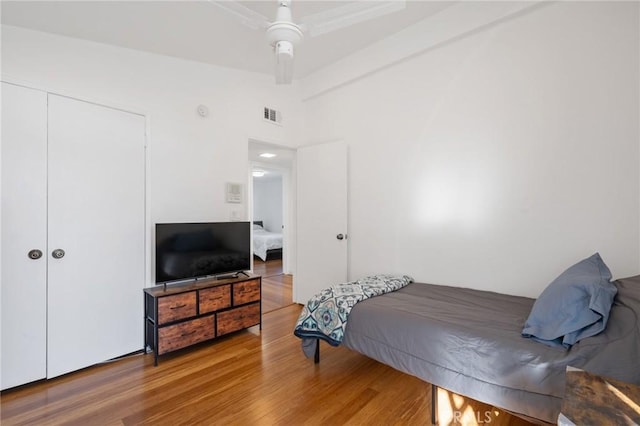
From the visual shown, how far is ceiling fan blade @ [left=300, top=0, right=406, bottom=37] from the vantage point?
1663 millimetres

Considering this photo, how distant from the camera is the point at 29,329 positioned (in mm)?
2074

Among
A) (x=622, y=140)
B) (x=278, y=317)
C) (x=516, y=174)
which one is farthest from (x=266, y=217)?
(x=622, y=140)

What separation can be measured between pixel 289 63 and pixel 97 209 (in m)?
1.95

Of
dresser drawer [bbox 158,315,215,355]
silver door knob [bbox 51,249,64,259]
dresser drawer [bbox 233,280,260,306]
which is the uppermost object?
silver door knob [bbox 51,249,64,259]

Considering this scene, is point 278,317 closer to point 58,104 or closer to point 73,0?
point 58,104

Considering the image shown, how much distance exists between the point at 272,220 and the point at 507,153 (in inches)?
299

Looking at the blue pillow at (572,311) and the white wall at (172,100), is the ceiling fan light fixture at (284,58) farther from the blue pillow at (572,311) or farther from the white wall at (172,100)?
the blue pillow at (572,311)

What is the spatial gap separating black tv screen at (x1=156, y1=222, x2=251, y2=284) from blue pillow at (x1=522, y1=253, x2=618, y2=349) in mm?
2465

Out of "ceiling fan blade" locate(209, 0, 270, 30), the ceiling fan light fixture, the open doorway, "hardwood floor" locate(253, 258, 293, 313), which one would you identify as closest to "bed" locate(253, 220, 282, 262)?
the open doorway

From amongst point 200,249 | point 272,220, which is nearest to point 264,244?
point 272,220

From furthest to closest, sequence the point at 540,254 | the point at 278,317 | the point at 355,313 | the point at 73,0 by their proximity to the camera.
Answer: the point at 278,317, the point at 540,254, the point at 355,313, the point at 73,0

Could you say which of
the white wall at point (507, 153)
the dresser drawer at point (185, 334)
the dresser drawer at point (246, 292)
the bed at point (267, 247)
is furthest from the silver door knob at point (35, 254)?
the bed at point (267, 247)

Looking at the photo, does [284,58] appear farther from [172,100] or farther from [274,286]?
[274,286]

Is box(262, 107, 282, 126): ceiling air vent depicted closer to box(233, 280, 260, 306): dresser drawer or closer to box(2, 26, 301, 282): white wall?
box(2, 26, 301, 282): white wall
